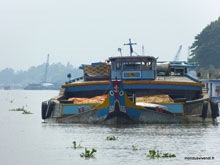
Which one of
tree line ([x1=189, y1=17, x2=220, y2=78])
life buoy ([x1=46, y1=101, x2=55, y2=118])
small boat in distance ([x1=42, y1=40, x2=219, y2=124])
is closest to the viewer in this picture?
small boat in distance ([x1=42, y1=40, x2=219, y2=124])

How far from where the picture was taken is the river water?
29484mm

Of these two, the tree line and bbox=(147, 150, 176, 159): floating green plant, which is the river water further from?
the tree line

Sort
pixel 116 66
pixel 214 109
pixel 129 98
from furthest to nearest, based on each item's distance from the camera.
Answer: pixel 116 66 → pixel 214 109 → pixel 129 98

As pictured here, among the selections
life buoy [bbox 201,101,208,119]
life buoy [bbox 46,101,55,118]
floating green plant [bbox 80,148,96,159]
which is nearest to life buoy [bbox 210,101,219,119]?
life buoy [bbox 201,101,208,119]

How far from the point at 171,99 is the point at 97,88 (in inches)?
237

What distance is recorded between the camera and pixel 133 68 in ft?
168

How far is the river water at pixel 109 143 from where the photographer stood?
29484 millimetres

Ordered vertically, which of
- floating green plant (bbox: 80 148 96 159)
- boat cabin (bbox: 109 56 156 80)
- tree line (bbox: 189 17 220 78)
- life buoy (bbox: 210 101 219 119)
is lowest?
floating green plant (bbox: 80 148 96 159)

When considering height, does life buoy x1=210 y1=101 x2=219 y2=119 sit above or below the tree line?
below

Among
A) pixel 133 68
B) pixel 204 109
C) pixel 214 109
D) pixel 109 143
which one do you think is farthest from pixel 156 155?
pixel 133 68

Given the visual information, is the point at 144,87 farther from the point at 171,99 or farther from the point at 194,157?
the point at 194,157

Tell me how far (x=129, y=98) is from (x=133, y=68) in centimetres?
680

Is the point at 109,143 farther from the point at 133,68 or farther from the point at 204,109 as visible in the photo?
the point at 133,68

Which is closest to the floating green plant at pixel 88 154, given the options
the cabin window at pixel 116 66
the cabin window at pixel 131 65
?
the cabin window at pixel 116 66
